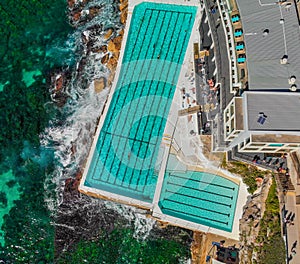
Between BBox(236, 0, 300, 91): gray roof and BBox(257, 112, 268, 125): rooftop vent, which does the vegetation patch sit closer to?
BBox(257, 112, 268, 125): rooftop vent

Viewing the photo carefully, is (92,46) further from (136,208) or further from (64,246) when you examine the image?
(64,246)

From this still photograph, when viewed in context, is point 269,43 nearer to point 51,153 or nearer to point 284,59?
point 284,59

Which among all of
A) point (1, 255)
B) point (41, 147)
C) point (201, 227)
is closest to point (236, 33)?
point (201, 227)

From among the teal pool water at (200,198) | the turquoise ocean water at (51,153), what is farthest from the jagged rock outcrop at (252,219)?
the turquoise ocean water at (51,153)

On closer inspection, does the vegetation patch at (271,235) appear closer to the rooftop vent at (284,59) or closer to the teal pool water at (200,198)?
the teal pool water at (200,198)

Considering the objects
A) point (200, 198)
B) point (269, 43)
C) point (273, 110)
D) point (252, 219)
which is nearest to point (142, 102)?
point (200, 198)
